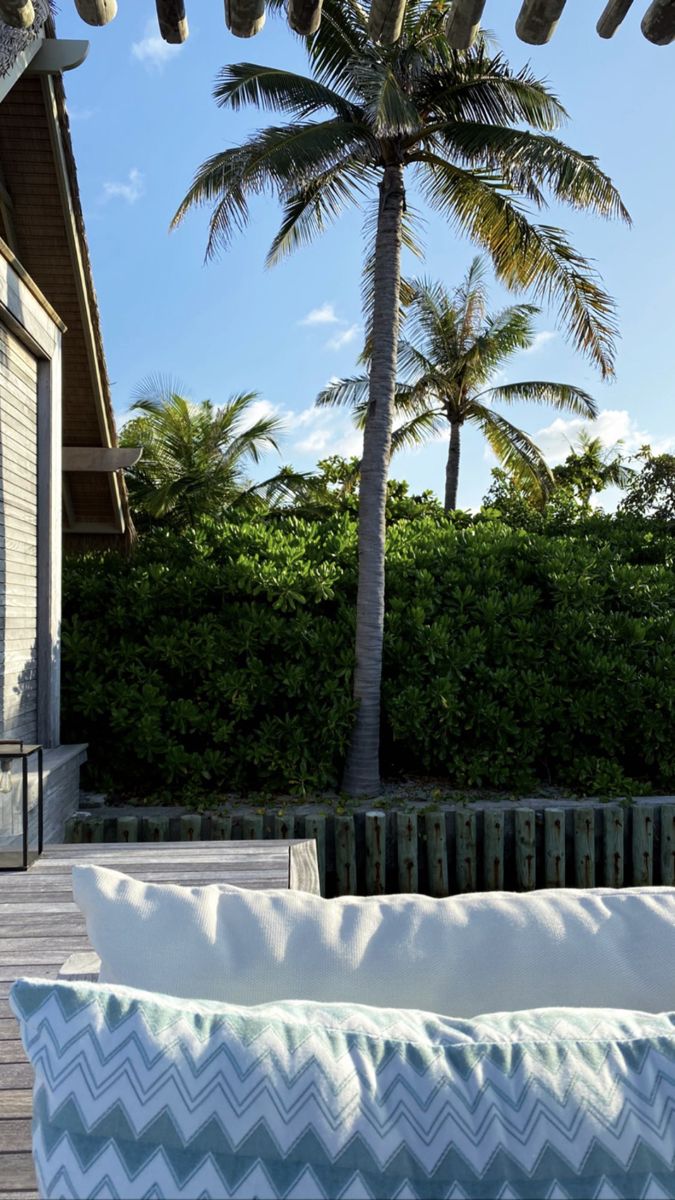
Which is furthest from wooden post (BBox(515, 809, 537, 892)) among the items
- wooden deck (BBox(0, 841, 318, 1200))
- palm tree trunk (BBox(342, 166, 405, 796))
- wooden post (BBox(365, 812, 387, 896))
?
wooden deck (BBox(0, 841, 318, 1200))

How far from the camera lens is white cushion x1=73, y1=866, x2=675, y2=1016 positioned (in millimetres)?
1090

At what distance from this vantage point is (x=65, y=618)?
6668mm

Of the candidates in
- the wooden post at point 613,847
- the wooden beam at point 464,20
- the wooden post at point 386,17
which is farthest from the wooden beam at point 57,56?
the wooden post at point 613,847

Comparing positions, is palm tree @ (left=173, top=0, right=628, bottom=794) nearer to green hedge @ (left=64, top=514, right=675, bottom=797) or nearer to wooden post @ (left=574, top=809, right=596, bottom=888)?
green hedge @ (left=64, top=514, right=675, bottom=797)

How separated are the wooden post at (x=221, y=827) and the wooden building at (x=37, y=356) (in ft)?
3.32

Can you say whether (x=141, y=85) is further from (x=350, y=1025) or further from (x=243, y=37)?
(x=350, y=1025)

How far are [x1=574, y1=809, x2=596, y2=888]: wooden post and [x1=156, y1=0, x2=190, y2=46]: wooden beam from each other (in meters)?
5.48

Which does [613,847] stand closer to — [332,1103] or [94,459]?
[94,459]

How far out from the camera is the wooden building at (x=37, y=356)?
4.68m

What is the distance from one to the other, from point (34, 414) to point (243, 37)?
306cm

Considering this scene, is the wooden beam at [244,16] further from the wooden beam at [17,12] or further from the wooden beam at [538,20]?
the wooden beam at [538,20]

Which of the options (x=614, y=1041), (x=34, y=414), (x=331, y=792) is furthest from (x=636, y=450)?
(x=614, y=1041)

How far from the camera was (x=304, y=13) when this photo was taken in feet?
9.40

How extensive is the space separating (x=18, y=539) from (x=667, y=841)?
17.4 ft
